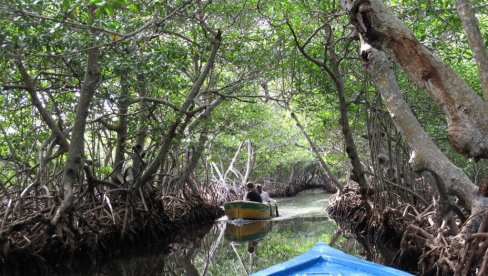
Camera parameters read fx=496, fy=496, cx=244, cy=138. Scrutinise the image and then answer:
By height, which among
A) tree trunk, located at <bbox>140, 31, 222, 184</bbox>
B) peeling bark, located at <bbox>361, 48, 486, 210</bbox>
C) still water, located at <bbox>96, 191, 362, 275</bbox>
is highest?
tree trunk, located at <bbox>140, 31, 222, 184</bbox>

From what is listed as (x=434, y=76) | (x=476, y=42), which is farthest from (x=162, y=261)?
(x=476, y=42)

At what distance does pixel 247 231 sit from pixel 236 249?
2616mm

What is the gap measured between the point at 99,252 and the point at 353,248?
4.51 m

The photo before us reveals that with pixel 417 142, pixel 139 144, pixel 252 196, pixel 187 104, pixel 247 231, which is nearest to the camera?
pixel 417 142

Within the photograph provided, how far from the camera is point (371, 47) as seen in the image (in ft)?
12.3

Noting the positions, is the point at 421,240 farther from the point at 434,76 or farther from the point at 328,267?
the point at 434,76

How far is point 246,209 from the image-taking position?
12914 mm

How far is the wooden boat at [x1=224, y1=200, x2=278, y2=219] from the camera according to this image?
42.0 feet

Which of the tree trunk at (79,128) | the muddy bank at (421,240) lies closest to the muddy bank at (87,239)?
the tree trunk at (79,128)

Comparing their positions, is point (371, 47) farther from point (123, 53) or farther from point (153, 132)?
point (153, 132)

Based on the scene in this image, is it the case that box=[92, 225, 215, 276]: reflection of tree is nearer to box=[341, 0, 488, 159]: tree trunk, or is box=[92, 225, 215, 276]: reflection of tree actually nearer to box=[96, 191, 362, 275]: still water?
box=[96, 191, 362, 275]: still water

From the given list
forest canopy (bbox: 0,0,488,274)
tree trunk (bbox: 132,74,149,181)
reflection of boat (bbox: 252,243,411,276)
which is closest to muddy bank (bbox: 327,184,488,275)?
forest canopy (bbox: 0,0,488,274)

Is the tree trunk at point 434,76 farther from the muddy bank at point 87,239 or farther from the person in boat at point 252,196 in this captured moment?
the person in boat at point 252,196

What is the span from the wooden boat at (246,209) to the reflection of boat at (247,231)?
229 millimetres
